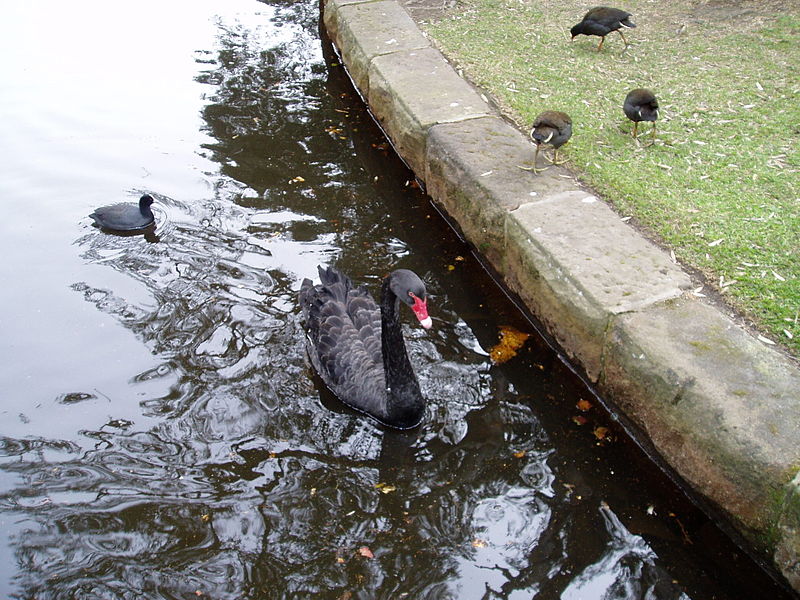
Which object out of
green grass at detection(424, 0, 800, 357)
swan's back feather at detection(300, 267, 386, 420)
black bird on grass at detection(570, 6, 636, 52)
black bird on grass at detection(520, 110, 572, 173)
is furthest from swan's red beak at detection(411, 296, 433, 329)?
black bird on grass at detection(570, 6, 636, 52)

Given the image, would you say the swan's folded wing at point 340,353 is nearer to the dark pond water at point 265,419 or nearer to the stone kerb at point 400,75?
the dark pond water at point 265,419

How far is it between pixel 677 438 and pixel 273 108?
5.02m

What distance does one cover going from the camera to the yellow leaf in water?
13.9 feet

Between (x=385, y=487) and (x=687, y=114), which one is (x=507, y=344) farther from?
(x=687, y=114)

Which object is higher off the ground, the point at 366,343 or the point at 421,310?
the point at 421,310

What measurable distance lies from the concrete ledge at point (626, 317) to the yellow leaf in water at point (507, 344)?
0.23m

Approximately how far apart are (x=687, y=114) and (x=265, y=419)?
4.00m

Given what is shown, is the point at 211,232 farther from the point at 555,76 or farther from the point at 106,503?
the point at 555,76

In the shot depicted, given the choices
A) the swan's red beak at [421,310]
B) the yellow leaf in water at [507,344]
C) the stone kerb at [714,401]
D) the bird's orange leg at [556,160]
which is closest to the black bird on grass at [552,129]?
the bird's orange leg at [556,160]

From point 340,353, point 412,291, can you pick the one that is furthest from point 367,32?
point 412,291

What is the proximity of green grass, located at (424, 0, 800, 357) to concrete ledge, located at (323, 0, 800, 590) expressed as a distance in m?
0.32

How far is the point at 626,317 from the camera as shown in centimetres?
357

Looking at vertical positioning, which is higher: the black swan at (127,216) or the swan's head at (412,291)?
the swan's head at (412,291)

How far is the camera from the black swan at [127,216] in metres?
5.20
